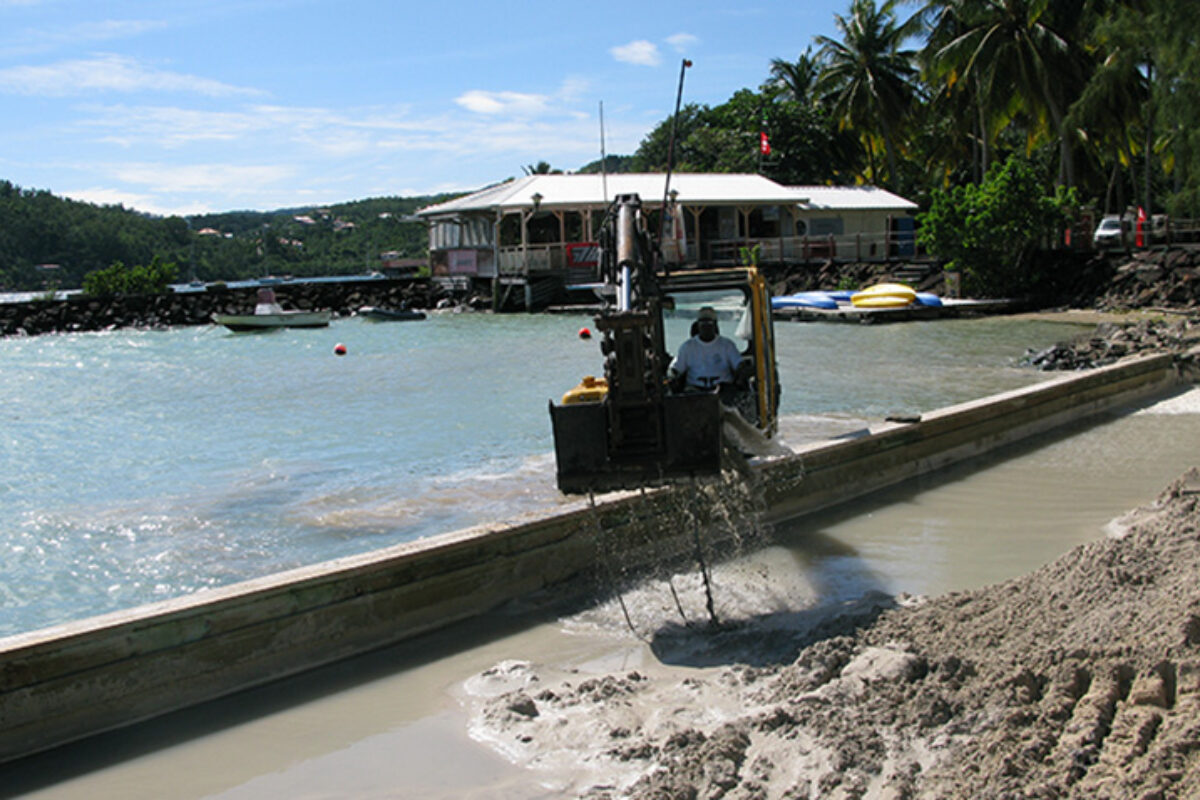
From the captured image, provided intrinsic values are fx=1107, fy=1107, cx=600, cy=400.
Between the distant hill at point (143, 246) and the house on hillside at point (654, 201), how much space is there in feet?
115

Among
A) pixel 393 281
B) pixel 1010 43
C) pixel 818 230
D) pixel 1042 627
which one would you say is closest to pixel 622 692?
pixel 1042 627

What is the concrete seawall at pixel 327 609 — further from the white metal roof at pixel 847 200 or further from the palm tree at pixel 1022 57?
the white metal roof at pixel 847 200

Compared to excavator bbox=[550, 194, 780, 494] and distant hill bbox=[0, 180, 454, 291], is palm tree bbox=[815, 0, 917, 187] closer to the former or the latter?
distant hill bbox=[0, 180, 454, 291]

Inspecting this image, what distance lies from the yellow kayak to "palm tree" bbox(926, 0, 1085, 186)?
11667 mm

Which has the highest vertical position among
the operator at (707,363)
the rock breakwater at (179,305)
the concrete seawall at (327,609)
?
the rock breakwater at (179,305)

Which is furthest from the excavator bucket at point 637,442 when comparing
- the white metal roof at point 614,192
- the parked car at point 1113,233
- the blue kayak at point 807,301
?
the parked car at point 1113,233

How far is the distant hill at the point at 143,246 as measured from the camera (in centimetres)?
11206

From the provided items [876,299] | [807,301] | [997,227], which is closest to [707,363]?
[876,299]

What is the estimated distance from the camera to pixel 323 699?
634 centimetres

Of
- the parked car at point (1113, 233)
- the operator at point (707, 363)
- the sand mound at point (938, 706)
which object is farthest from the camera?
the parked car at point (1113, 233)

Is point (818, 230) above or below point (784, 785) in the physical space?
above

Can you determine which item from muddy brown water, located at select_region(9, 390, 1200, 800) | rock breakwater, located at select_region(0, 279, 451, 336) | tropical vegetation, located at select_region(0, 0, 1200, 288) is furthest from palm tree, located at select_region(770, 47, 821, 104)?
muddy brown water, located at select_region(9, 390, 1200, 800)

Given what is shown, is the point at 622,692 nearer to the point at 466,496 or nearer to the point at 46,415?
the point at 466,496

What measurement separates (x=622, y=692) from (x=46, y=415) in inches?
790
